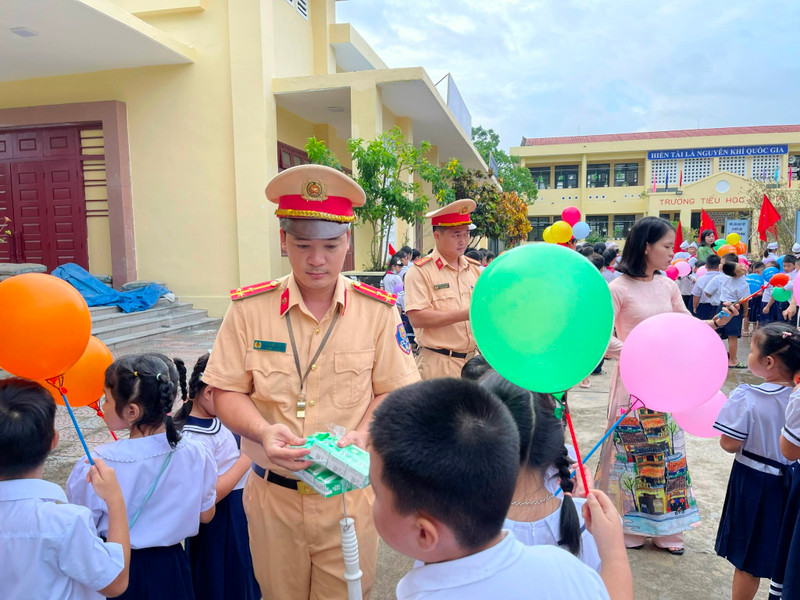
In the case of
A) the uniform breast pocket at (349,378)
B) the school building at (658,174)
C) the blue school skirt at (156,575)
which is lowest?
the blue school skirt at (156,575)

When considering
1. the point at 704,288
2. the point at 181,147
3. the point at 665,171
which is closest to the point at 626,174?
the point at 665,171

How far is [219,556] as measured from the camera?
2061mm

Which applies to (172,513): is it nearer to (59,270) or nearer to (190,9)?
(59,270)

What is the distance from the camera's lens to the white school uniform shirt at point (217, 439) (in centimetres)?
204

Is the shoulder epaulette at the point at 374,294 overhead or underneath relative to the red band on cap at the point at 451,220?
underneath

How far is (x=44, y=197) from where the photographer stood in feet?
29.8

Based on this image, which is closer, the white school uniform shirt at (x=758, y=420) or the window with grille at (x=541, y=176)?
the white school uniform shirt at (x=758, y=420)

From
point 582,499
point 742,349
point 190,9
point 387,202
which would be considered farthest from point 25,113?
point 742,349

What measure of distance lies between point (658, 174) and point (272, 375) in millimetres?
33565

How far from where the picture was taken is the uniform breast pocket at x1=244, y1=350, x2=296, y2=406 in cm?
165

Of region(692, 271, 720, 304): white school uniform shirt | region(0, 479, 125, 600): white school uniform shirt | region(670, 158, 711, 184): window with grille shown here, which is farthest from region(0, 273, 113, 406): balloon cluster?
region(670, 158, 711, 184): window with grille

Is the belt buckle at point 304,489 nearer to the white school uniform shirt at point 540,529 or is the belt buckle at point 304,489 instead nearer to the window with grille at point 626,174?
the white school uniform shirt at point 540,529

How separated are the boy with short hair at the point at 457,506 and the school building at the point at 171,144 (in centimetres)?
839

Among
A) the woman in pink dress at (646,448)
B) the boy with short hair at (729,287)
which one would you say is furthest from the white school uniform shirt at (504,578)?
the boy with short hair at (729,287)
